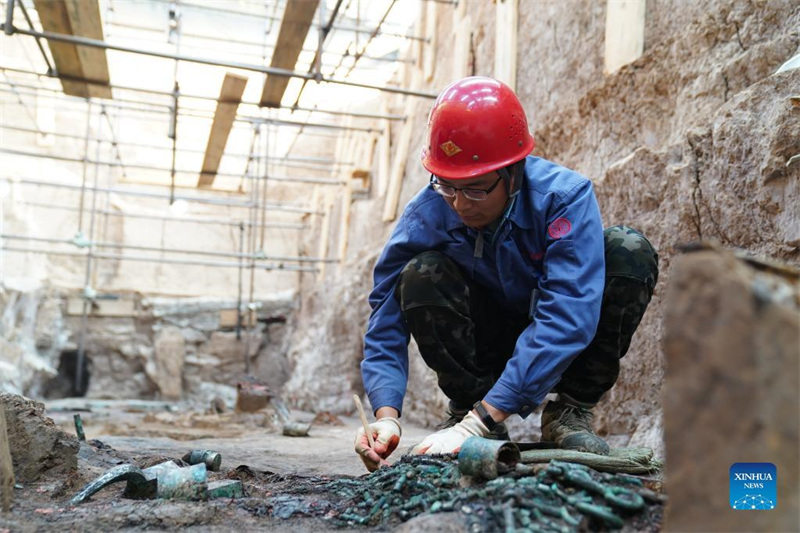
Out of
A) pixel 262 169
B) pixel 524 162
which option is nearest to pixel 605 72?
pixel 524 162

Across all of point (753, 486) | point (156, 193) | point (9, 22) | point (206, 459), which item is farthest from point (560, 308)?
point (156, 193)

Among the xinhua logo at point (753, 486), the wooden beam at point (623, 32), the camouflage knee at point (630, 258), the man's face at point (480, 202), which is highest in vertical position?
the wooden beam at point (623, 32)

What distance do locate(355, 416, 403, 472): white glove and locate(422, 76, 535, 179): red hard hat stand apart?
0.77 meters

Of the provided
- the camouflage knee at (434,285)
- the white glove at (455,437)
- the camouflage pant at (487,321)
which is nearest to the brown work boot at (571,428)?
the camouflage pant at (487,321)

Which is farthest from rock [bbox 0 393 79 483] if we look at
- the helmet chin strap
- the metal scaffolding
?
the metal scaffolding

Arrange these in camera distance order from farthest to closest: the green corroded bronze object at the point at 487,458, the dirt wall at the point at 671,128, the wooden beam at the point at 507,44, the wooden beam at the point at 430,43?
the wooden beam at the point at 430,43 → the wooden beam at the point at 507,44 → the dirt wall at the point at 671,128 → the green corroded bronze object at the point at 487,458

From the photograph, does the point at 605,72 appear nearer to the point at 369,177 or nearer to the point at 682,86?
the point at 682,86

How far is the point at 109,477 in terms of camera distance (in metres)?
1.93

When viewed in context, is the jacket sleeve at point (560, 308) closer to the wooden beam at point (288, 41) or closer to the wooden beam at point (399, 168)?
the wooden beam at point (288, 41)

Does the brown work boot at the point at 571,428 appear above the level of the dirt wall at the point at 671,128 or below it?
below

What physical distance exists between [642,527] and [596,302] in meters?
0.76

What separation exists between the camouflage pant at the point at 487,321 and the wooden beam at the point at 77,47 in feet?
13.5

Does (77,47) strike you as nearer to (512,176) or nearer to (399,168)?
(399,168)

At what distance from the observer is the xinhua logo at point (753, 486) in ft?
2.76
